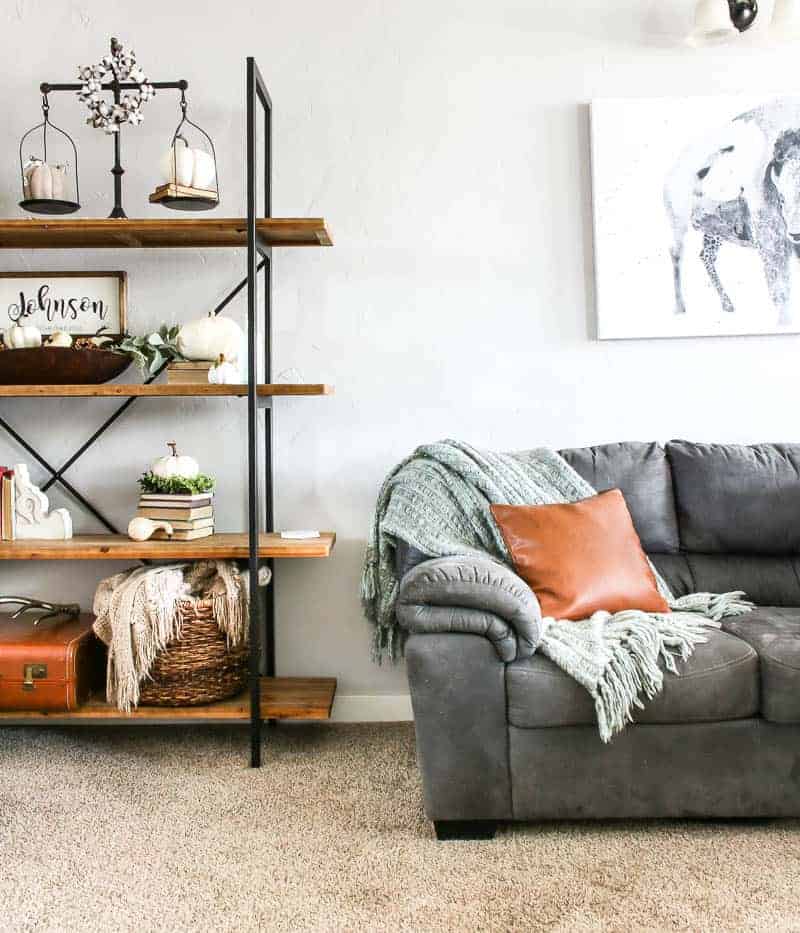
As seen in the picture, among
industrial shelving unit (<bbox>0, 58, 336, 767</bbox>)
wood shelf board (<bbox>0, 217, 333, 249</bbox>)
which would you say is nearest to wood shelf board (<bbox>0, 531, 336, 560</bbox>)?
industrial shelving unit (<bbox>0, 58, 336, 767</bbox>)

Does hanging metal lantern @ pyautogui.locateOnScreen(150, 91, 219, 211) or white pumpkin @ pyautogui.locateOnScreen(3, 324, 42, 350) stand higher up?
hanging metal lantern @ pyautogui.locateOnScreen(150, 91, 219, 211)

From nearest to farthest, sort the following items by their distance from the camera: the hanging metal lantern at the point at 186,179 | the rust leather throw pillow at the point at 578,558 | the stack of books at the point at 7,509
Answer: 1. the rust leather throw pillow at the point at 578,558
2. the hanging metal lantern at the point at 186,179
3. the stack of books at the point at 7,509

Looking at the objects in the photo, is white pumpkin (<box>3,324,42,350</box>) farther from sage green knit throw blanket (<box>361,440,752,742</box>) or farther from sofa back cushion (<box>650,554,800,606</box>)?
sofa back cushion (<box>650,554,800,606</box>)

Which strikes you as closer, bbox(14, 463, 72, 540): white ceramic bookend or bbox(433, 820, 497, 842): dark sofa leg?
bbox(433, 820, 497, 842): dark sofa leg

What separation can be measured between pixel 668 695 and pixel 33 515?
1.94 m

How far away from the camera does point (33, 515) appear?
9.66 ft

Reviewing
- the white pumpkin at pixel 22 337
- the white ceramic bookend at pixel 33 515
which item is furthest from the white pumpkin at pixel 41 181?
the white ceramic bookend at pixel 33 515

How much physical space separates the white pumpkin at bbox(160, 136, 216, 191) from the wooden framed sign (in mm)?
463

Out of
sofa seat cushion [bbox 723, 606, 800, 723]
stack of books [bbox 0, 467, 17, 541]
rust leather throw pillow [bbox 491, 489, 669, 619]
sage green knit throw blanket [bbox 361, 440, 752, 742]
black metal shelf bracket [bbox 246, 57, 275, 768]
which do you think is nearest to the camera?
sofa seat cushion [bbox 723, 606, 800, 723]

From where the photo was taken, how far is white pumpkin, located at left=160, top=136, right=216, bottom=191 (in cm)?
279

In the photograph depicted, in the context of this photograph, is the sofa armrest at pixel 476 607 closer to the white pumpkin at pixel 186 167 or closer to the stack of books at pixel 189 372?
the stack of books at pixel 189 372

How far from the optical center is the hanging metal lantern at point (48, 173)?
9.34 ft

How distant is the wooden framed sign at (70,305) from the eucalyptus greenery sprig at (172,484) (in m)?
0.58

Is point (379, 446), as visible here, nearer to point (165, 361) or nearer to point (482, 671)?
point (165, 361)
